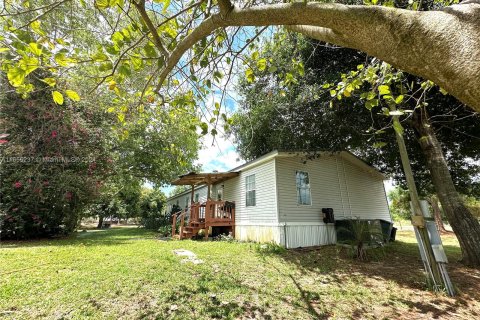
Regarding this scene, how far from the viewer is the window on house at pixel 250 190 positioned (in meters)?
10.3

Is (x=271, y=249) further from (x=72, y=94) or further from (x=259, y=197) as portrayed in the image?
(x=72, y=94)

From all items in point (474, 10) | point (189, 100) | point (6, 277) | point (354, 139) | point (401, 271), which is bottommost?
point (401, 271)

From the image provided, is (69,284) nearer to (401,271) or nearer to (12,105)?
(401,271)

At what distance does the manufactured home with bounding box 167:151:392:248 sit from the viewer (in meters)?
8.87

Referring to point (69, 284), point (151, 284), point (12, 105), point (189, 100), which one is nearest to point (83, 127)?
point (12, 105)

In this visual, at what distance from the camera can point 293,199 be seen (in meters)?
9.16

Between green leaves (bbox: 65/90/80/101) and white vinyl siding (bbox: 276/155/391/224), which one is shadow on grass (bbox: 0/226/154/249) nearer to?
white vinyl siding (bbox: 276/155/391/224)

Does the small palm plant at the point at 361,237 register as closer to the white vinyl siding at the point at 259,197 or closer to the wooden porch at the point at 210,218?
the white vinyl siding at the point at 259,197

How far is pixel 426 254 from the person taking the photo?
467cm

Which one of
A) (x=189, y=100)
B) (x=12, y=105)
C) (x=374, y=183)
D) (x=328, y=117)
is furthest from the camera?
(x=374, y=183)

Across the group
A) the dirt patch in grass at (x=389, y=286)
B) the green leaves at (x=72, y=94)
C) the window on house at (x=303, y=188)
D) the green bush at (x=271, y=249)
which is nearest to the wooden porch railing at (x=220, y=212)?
the green bush at (x=271, y=249)

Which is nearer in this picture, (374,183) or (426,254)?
(426,254)

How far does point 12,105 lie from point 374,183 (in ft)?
54.9

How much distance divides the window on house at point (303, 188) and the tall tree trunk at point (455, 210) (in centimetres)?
418
